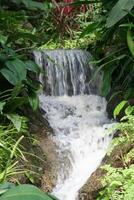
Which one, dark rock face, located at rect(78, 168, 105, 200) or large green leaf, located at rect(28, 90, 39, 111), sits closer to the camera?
dark rock face, located at rect(78, 168, 105, 200)

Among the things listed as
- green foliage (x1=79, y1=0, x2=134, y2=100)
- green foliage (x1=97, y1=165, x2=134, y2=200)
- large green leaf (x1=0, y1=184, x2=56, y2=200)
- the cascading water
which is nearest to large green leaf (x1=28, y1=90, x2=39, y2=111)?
the cascading water

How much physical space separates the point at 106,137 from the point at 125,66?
2.68 ft

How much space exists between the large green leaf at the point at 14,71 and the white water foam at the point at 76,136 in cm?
91

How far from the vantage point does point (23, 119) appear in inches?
173

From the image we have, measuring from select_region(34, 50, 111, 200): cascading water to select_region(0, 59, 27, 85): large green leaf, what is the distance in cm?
65

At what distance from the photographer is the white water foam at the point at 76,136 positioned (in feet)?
14.4

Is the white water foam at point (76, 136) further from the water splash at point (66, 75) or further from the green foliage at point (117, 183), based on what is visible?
the green foliage at point (117, 183)

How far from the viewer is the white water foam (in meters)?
4.40

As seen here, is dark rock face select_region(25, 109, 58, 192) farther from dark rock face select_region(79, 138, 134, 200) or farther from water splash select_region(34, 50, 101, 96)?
water splash select_region(34, 50, 101, 96)

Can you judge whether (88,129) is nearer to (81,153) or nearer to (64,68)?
(81,153)

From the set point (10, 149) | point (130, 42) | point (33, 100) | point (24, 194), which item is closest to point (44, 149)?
point (33, 100)

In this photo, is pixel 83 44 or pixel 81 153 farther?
pixel 83 44

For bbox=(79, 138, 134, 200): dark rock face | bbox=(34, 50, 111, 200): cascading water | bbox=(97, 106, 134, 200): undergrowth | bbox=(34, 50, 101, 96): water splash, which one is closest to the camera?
bbox=(97, 106, 134, 200): undergrowth

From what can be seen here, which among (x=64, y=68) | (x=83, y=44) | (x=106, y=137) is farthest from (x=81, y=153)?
(x=83, y=44)
